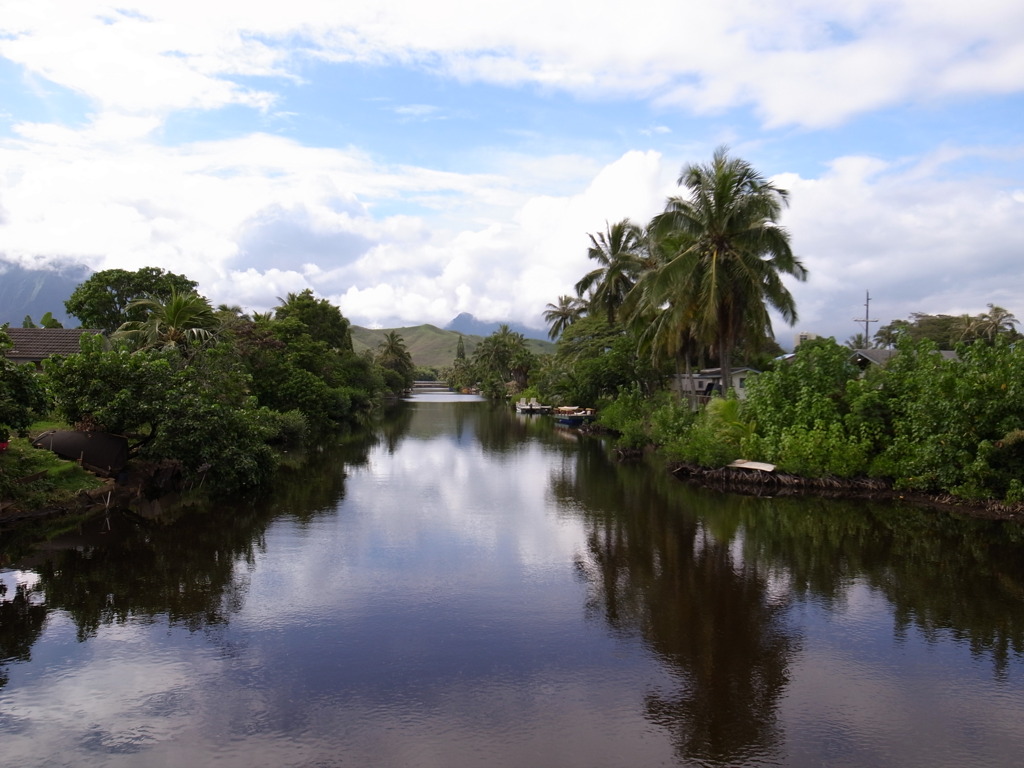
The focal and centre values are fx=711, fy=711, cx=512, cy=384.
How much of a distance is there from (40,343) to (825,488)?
35268 millimetres

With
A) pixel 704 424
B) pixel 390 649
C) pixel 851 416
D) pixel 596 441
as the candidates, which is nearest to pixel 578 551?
pixel 390 649

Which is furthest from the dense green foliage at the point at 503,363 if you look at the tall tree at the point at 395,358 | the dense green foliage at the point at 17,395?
the dense green foliage at the point at 17,395

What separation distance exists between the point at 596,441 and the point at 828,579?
2656 cm

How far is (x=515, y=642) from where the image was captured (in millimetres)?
10148

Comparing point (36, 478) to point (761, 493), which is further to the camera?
point (761, 493)

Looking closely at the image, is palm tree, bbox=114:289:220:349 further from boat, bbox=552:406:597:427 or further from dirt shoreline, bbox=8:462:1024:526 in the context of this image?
boat, bbox=552:406:597:427

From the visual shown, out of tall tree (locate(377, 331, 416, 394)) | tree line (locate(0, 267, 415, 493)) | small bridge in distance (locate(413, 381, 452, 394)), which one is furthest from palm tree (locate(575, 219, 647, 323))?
small bridge in distance (locate(413, 381, 452, 394))

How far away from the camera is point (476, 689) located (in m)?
8.66

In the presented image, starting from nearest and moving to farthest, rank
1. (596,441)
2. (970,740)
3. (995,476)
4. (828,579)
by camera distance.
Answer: (970,740), (828,579), (995,476), (596,441)

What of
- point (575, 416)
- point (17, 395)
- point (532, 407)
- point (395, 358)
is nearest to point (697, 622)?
point (17, 395)

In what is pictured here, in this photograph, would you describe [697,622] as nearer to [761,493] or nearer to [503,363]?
[761,493]

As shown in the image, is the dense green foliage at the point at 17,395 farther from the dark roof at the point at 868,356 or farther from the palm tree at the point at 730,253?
the dark roof at the point at 868,356

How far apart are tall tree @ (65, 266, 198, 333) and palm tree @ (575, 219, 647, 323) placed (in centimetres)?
2708

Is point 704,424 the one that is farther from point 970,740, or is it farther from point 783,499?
point 970,740
